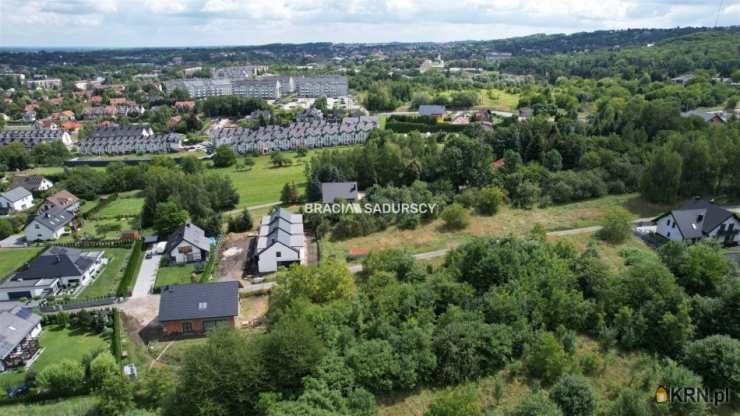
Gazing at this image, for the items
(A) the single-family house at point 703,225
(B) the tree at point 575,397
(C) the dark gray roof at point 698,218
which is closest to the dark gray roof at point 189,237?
(B) the tree at point 575,397

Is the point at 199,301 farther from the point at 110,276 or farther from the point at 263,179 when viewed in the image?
the point at 263,179

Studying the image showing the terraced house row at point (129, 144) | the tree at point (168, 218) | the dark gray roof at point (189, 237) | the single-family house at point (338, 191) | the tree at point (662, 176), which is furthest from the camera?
the terraced house row at point (129, 144)

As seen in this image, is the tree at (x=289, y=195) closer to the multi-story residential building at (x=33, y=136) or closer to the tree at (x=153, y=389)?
the tree at (x=153, y=389)

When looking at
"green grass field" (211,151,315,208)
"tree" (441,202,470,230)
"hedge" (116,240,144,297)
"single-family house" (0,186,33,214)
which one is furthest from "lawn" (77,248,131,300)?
"tree" (441,202,470,230)

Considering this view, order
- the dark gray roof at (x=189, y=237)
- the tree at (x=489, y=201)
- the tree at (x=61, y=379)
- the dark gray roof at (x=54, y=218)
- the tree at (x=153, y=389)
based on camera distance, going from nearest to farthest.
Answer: the tree at (x=153, y=389) < the tree at (x=61, y=379) < the dark gray roof at (x=189, y=237) < the tree at (x=489, y=201) < the dark gray roof at (x=54, y=218)

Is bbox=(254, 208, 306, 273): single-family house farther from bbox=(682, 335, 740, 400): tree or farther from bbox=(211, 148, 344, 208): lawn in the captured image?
bbox=(682, 335, 740, 400): tree

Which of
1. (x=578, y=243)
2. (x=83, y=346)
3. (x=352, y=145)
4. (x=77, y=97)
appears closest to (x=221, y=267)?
(x=83, y=346)
